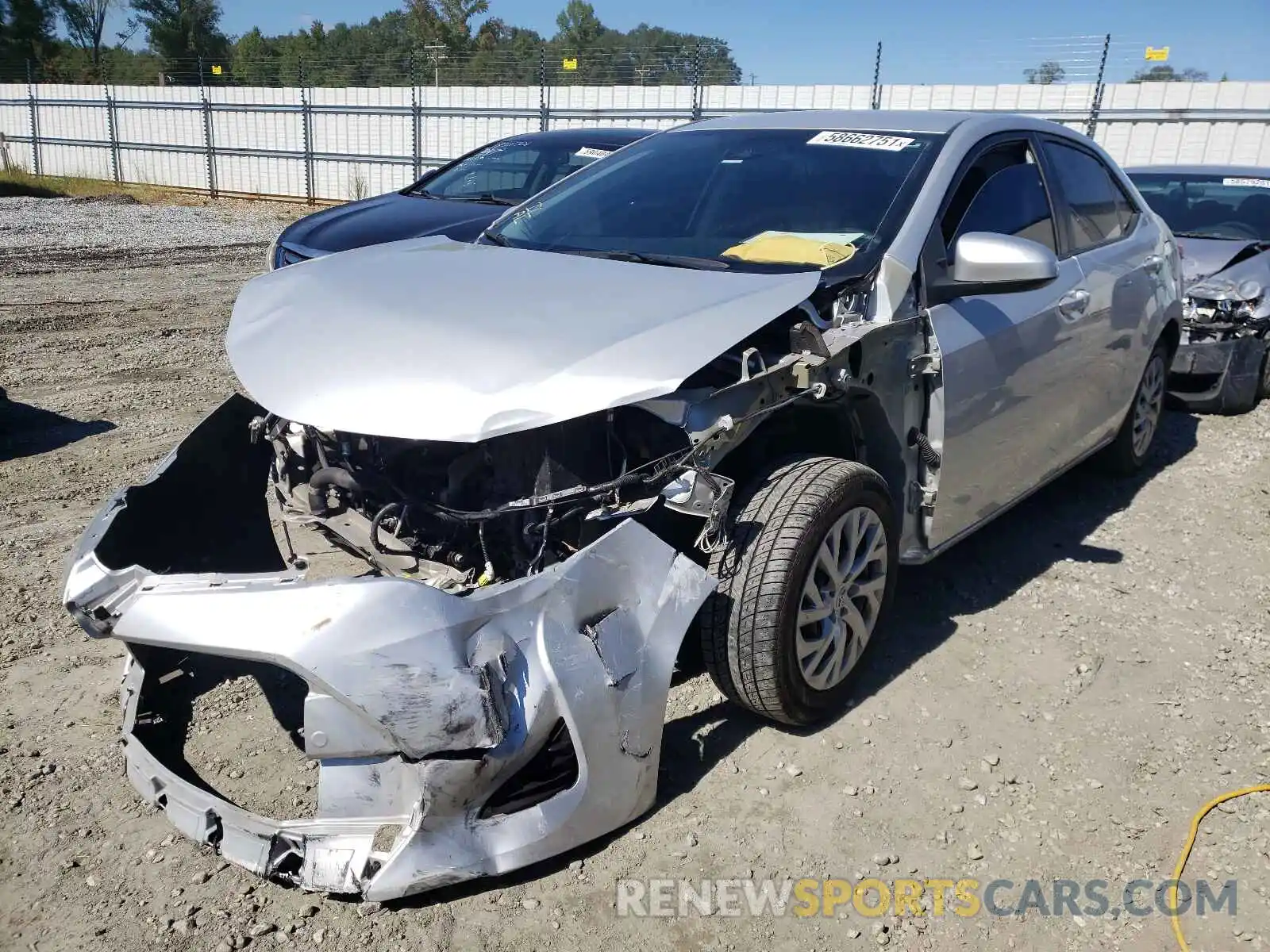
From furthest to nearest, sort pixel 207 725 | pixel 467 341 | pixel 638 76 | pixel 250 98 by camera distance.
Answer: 1. pixel 250 98
2. pixel 638 76
3. pixel 207 725
4. pixel 467 341

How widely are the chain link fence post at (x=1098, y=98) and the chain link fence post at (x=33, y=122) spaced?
910 inches

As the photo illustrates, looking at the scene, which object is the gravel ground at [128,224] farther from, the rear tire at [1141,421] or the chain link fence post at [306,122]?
the rear tire at [1141,421]

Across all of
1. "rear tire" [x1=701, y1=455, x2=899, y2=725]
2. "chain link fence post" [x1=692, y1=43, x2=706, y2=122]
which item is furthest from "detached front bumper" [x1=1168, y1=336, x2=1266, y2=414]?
"chain link fence post" [x1=692, y1=43, x2=706, y2=122]

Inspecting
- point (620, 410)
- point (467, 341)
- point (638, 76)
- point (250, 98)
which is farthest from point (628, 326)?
point (250, 98)

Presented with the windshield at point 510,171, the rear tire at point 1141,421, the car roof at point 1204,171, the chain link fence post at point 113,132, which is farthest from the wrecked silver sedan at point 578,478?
the chain link fence post at point 113,132

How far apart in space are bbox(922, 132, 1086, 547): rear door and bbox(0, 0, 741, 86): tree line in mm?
12143

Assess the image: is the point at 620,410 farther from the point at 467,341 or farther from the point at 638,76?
the point at 638,76

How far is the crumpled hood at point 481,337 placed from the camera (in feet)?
7.52

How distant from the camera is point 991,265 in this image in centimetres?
305

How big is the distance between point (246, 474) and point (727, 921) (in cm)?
206

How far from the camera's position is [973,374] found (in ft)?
10.5

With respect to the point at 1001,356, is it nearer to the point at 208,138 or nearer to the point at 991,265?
the point at 991,265

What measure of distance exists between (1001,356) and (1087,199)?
1.37 meters

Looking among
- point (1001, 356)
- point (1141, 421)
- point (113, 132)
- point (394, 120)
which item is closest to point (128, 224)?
point (394, 120)
